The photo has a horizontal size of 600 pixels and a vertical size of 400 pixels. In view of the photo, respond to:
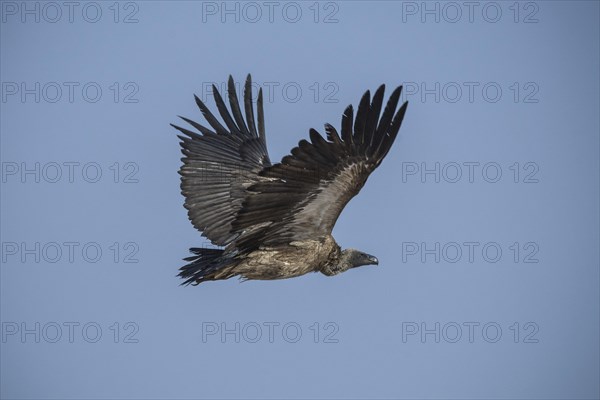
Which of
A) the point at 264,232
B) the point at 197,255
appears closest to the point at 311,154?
the point at 264,232

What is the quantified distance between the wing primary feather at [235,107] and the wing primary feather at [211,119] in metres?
0.22

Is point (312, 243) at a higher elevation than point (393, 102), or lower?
lower

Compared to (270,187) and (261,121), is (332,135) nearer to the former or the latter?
(270,187)

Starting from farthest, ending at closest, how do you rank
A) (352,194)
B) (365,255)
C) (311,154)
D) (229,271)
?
1. (365,255)
2. (229,271)
3. (352,194)
4. (311,154)

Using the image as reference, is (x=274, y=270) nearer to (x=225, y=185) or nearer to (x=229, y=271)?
(x=229, y=271)

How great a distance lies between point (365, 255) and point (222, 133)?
2537 mm

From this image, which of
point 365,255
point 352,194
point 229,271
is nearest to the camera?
point 352,194

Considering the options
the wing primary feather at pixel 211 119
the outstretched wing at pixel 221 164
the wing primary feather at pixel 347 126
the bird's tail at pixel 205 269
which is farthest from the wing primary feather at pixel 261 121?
the wing primary feather at pixel 347 126

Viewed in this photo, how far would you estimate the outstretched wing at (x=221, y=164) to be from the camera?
14961 millimetres

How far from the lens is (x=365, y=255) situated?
14.9 metres

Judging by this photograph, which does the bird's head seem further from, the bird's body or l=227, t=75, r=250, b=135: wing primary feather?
l=227, t=75, r=250, b=135: wing primary feather

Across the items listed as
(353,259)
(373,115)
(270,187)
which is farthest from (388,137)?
(353,259)

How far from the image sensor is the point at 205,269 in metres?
13.8

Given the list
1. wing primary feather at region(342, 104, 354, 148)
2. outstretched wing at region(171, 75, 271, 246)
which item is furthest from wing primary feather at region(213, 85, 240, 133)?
wing primary feather at region(342, 104, 354, 148)
